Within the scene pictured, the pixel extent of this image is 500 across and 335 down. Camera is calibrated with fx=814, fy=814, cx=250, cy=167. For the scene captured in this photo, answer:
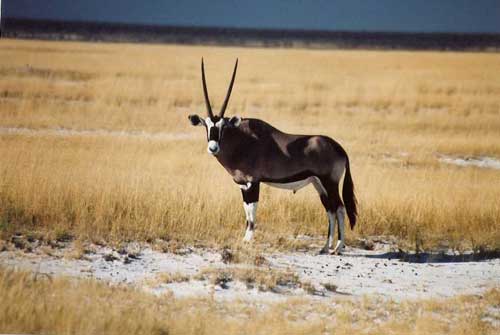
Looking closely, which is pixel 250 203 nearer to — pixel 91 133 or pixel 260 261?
pixel 260 261

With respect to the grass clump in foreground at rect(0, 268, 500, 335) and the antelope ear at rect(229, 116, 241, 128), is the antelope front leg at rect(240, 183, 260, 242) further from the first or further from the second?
the grass clump in foreground at rect(0, 268, 500, 335)

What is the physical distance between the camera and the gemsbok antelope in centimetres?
556

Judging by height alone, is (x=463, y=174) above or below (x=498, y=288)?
above

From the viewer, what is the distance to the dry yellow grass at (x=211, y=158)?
19.8ft

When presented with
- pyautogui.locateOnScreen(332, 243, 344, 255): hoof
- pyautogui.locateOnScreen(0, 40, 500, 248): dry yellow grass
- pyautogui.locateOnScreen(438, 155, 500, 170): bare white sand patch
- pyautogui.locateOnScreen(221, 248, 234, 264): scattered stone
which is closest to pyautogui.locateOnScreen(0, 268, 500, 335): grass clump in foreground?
pyautogui.locateOnScreen(221, 248, 234, 264): scattered stone

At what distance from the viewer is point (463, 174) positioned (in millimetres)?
6539

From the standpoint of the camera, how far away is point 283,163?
5.59 m

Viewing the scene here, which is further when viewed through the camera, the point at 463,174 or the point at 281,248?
the point at 463,174

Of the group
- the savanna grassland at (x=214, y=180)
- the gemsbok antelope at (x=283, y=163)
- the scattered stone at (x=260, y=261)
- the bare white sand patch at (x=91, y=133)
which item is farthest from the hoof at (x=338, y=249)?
the bare white sand patch at (x=91, y=133)

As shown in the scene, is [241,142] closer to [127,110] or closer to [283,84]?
[127,110]

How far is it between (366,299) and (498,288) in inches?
36.8

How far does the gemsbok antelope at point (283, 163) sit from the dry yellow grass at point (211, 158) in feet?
1.37

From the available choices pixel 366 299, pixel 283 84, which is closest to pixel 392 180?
pixel 366 299

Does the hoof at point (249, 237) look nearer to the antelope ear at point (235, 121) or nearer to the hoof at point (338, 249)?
the hoof at point (338, 249)
